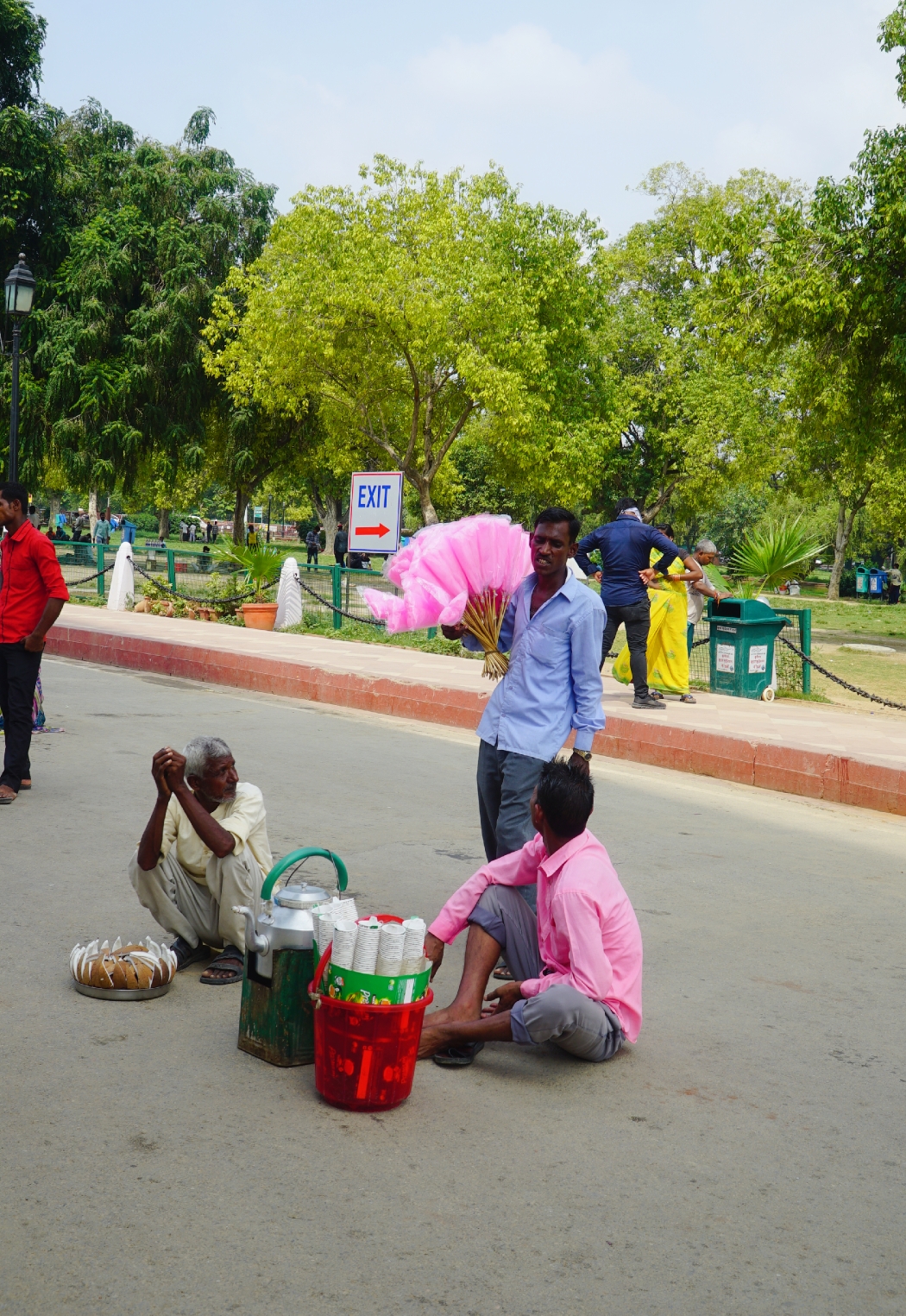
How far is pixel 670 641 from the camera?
40.1 ft

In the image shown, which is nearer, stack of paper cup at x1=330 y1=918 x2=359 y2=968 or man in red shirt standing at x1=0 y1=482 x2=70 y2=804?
stack of paper cup at x1=330 y1=918 x2=359 y2=968

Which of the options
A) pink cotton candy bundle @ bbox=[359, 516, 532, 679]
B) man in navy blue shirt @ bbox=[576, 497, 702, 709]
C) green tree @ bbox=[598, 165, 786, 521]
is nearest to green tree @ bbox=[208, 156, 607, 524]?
green tree @ bbox=[598, 165, 786, 521]

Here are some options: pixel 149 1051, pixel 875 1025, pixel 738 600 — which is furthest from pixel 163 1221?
pixel 738 600

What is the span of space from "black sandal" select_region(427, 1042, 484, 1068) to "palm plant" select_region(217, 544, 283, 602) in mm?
16343

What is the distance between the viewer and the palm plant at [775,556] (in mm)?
13906

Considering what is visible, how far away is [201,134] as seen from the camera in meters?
33.3

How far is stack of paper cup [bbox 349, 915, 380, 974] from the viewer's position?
343 centimetres

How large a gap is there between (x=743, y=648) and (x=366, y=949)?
979 cm

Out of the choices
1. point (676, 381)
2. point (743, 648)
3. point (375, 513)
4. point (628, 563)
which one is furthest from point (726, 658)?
point (676, 381)

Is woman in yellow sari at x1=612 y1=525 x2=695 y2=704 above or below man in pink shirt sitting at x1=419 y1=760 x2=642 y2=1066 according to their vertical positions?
above

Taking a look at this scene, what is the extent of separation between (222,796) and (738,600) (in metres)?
8.74

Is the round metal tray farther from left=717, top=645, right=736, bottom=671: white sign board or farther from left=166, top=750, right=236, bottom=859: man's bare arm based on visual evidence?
left=717, top=645, right=736, bottom=671: white sign board

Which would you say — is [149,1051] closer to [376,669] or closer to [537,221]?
[376,669]

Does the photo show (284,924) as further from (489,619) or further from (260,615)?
(260,615)
